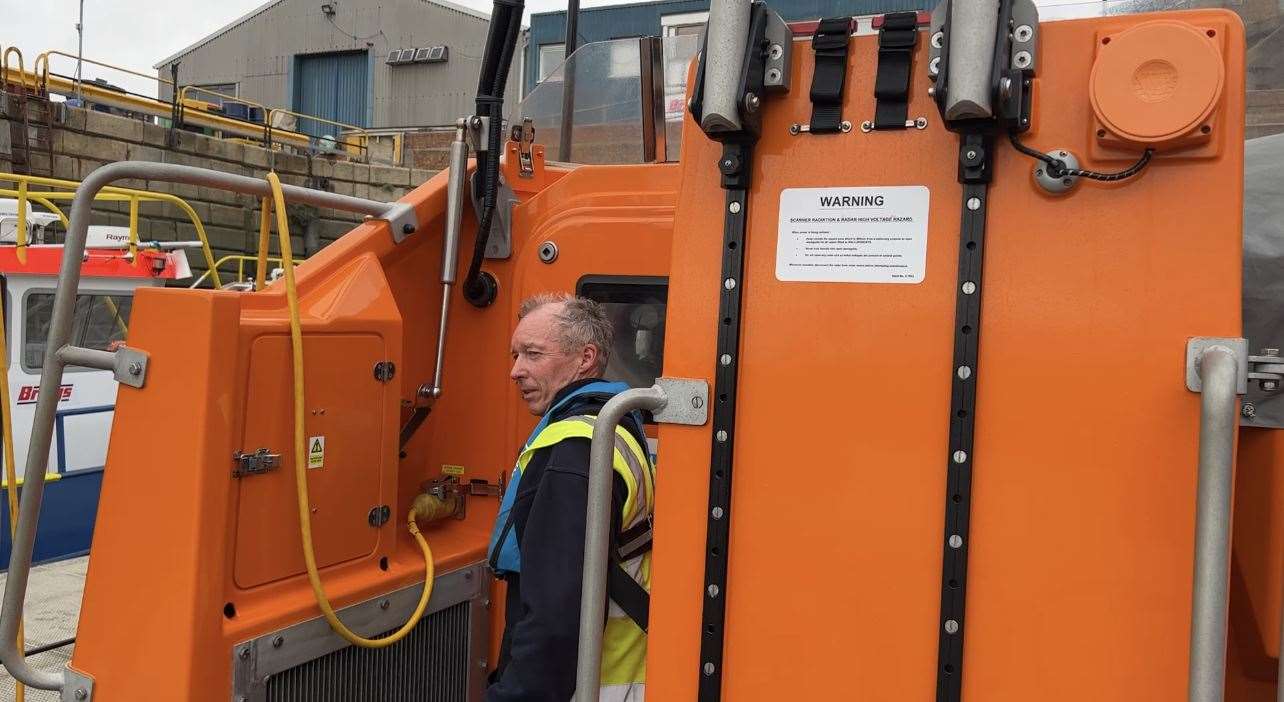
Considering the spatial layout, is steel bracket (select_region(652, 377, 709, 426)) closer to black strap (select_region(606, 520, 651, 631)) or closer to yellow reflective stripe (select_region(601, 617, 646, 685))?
black strap (select_region(606, 520, 651, 631))

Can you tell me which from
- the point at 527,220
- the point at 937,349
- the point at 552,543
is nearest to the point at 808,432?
the point at 937,349

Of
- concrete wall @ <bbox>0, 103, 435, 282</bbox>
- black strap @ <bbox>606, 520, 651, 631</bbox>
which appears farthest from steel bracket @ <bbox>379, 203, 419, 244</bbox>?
concrete wall @ <bbox>0, 103, 435, 282</bbox>

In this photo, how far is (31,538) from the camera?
2.22m

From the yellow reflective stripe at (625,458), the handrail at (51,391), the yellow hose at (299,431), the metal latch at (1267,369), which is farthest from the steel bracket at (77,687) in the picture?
the metal latch at (1267,369)

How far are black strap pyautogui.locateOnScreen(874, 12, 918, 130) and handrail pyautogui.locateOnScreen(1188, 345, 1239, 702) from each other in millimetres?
618

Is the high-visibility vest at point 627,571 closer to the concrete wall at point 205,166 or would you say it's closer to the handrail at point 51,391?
the handrail at point 51,391

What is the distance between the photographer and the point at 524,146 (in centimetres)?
316

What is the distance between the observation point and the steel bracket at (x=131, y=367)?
219 centimetres

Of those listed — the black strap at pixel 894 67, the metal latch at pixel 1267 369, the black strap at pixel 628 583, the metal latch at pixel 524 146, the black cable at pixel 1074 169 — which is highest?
the metal latch at pixel 524 146

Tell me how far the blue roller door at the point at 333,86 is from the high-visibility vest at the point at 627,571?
30711 millimetres

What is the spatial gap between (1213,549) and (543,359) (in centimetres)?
162

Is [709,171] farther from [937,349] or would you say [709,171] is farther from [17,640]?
[17,640]

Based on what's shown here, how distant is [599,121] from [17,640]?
227cm

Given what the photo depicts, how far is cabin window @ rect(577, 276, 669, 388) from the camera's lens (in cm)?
295
